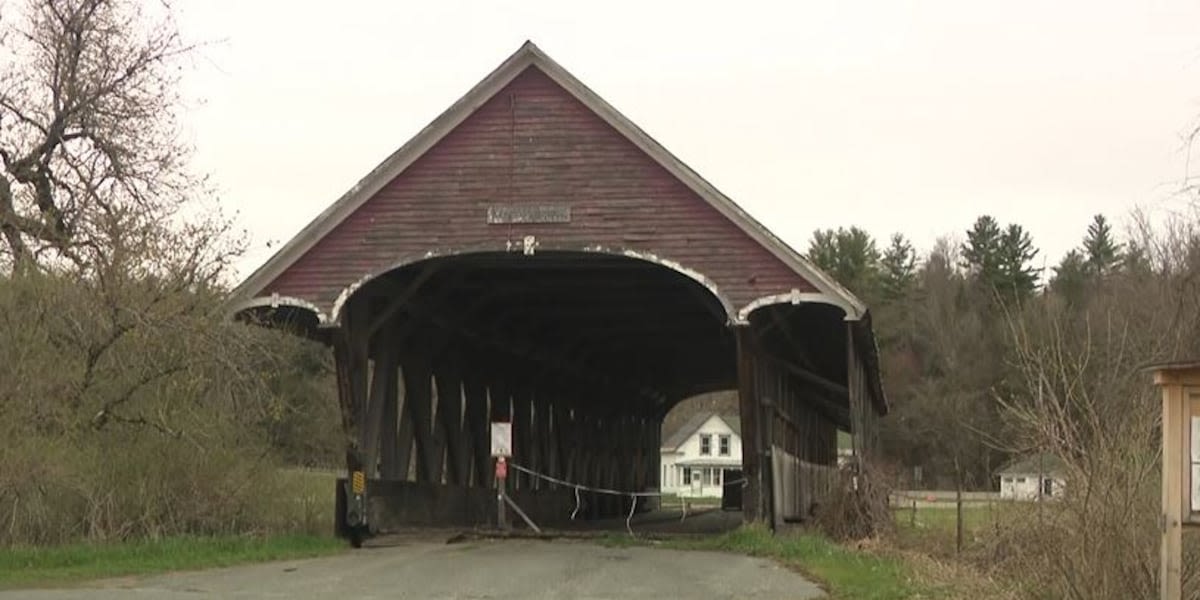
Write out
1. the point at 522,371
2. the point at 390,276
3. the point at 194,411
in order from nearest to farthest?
the point at 194,411, the point at 390,276, the point at 522,371

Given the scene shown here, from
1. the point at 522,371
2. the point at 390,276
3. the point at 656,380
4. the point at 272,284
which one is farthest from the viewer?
the point at 656,380

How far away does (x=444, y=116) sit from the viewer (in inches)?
770

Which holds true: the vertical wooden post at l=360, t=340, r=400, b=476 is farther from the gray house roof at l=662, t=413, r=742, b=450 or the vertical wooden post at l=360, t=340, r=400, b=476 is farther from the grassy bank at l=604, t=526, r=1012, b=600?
the gray house roof at l=662, t=413, r=742, b=450

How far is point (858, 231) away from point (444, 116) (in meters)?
75.1

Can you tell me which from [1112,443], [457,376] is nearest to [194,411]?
[457,376]

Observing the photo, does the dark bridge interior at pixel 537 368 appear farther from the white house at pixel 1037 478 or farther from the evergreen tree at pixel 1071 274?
the evergreen tree at pixel 1071 274

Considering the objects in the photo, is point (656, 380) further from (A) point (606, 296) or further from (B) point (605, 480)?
(A) point (606, 296)

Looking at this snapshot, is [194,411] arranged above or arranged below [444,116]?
below

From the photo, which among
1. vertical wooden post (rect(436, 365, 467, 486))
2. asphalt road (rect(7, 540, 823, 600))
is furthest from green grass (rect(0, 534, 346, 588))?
vertical wooden post (rect(436, 365, 467, 486))

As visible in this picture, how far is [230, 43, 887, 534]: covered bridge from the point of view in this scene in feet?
63.5

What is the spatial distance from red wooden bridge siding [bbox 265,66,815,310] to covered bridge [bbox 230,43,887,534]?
0.8 inches

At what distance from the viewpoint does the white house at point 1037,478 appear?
1152cm

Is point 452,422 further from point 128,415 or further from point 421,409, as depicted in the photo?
point 128,415

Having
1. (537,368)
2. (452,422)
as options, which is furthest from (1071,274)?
(452,422)
